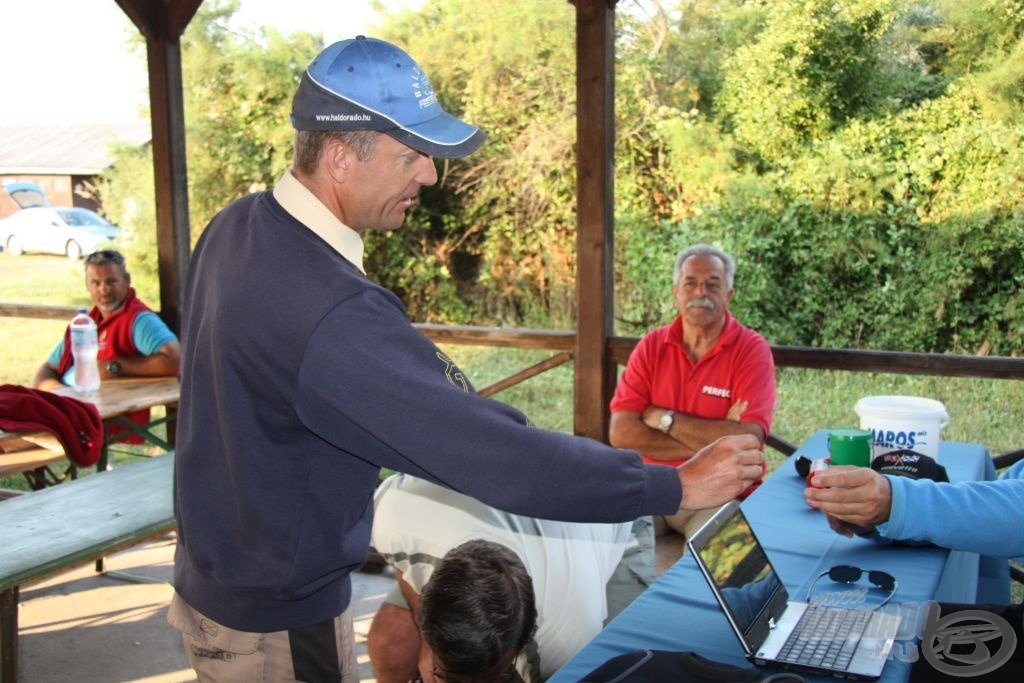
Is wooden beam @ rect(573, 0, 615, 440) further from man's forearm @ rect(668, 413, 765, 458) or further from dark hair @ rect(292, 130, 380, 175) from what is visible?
dark hair @ rect(292, 130, 380, 175)

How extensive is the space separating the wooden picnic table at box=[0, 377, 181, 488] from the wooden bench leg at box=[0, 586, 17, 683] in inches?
48.4

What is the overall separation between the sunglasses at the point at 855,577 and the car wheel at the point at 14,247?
7.15 metres

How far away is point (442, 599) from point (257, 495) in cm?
52

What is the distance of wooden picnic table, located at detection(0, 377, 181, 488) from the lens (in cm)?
415

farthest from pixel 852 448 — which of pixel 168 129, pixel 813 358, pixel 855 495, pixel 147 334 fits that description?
pixel 168 129

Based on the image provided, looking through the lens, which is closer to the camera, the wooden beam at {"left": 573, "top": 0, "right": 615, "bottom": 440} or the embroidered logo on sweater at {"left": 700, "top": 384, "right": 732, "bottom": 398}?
the embroidered logo on sweater at {"left": 700, "top": 384, "right": 732, "bottom": 398}

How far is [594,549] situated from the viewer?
2.44m

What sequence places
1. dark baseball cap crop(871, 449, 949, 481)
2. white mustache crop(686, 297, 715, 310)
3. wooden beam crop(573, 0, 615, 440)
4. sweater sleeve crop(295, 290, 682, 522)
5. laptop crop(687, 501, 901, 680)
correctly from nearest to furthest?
sweater sleeve crop(295, 290, 682, 522)
laptop crop(687, 501, 901, 680)
dark baseball cap crop(871, 449, 949, 481)
white mustache crop(686, 297, 715, 310)
wooden beam crop(573, 0, 615, 440)

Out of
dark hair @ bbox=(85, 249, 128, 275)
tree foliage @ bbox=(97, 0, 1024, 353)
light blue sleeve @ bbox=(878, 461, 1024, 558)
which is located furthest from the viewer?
tree foliage @ bbox=(97, 0, 1024, 353)

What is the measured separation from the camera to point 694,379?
405cm

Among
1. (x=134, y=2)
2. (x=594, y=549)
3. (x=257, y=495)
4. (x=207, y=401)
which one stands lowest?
(x=594, y=549)

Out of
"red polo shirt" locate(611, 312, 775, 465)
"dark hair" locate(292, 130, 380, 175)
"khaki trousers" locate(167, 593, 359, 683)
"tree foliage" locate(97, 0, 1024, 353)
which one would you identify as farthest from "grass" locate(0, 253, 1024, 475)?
"dark hair" locate(292, 130, 380, 175)

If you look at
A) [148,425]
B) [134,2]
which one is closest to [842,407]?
[148,425]

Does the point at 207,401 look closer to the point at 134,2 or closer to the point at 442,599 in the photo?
the point at 442,599
